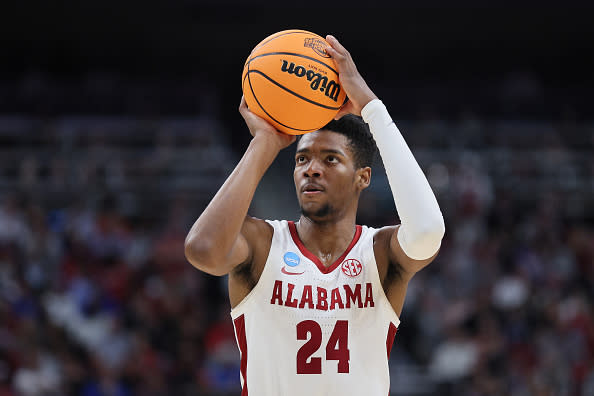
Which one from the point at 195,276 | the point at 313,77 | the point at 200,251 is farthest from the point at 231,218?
the point at 195,276

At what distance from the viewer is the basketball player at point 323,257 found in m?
3.49

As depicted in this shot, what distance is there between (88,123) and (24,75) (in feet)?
10.5

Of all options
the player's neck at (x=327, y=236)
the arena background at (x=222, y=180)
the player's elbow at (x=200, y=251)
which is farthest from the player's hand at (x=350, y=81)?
the arena background at (x=222, y=180)

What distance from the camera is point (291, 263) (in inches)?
150

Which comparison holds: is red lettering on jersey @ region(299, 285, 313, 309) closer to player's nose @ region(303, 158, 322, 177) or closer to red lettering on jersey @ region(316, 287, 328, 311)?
red lettering on jersey @ region(316, 287, 328, 311)

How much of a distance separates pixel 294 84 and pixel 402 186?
2.30 ft

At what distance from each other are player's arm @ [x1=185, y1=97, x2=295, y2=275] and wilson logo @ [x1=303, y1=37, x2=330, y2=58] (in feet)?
1.39

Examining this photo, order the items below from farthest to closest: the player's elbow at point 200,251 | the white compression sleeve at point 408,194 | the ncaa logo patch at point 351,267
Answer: the ncaa logo patch at point 351,267
the white compression sleeve at point 408,194
the player's elbow at point 200,251

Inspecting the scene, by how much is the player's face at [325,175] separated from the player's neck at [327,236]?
3.0 inches

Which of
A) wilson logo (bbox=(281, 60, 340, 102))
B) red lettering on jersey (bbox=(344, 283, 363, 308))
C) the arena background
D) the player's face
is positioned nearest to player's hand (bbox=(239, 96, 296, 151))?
the player's face

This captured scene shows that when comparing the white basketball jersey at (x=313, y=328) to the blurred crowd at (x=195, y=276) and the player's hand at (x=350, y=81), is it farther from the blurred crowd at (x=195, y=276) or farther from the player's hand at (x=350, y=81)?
the blurred crowd at (x=195, y=276)

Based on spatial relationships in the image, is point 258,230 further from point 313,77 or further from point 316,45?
point 316,45

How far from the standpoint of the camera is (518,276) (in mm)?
11266

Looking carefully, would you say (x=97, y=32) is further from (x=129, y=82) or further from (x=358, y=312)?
(x=358, y=312)
